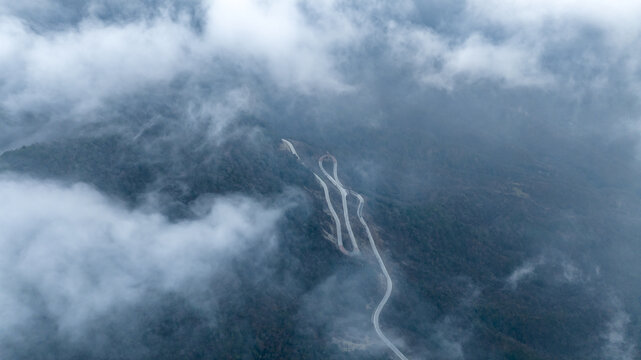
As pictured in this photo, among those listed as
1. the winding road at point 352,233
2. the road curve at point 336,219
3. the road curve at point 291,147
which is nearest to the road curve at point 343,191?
the winding road at point 352,233

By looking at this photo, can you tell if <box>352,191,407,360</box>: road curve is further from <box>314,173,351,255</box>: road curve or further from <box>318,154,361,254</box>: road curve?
<box>314,173,351,255</box>: road curve

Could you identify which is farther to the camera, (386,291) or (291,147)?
(291,147)

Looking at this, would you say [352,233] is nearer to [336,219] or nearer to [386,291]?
[336,219]

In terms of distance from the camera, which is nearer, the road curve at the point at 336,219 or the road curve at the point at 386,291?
the road curve at the point at 386,291

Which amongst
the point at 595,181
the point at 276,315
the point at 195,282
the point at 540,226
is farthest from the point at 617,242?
the point at 195,282

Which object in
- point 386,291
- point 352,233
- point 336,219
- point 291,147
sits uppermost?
point 291,147

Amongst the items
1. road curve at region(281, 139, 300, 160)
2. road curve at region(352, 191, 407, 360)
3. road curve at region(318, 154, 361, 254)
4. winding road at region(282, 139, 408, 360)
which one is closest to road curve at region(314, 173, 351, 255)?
winding road at region(282, 139, 408, 360)

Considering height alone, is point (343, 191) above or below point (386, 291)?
above

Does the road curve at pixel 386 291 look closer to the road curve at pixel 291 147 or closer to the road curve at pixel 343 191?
the road curve at pixel 343 191

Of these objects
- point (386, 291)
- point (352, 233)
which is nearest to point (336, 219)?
point (352, 233)

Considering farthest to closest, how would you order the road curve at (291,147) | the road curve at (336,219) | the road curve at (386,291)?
the road curve at (291,147)
the road curve at (336,219)
the road curve at (386,291)

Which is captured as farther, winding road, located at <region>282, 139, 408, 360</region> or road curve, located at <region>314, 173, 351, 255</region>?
road curve, located at <region>314, 173, 351, 255</region>

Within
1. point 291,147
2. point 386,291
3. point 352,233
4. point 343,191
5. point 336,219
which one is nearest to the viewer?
point 386,291

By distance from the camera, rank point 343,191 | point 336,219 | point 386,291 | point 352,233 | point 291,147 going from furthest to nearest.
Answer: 1. point 291,147
2. point 343,191
3. point 336,219
4. point 352,233
5. point 386,291
